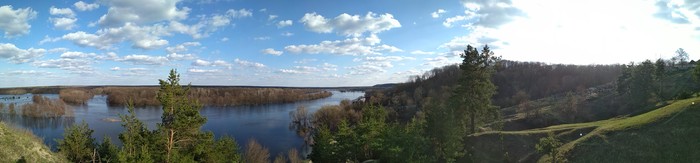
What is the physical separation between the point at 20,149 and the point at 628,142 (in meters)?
43.1

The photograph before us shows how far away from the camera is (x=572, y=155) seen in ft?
97.0

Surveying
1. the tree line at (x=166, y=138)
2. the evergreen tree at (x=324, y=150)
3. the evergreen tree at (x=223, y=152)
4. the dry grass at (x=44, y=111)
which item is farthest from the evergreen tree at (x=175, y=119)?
the dry grass at (x=44, y=111)

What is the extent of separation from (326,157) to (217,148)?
1284 centimetres

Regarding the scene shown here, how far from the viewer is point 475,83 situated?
123 ft

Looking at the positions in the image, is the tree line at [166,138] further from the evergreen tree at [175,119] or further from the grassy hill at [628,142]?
the grassy hill at [628,142]

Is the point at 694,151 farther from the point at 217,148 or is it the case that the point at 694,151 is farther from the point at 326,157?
the point at 217,148

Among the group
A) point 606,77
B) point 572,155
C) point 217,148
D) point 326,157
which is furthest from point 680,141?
point 606,77

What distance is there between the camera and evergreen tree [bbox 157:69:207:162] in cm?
2558

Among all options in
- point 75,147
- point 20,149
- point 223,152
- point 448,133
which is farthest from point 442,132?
point 20,149

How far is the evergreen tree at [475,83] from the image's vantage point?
37.5 meters

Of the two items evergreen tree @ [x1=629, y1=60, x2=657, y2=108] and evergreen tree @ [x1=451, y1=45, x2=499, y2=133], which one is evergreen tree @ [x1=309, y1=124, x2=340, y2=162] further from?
evergreen tree @ [x1=629, y1=60, x2=657, y2=108]

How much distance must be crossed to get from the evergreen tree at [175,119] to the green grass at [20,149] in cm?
941

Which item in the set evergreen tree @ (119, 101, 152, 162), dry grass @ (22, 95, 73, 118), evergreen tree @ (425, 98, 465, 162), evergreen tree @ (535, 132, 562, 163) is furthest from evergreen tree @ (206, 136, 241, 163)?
dry grass @ (22, 95, 73, 118)

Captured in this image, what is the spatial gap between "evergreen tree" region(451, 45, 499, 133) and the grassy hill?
12.6 feet
